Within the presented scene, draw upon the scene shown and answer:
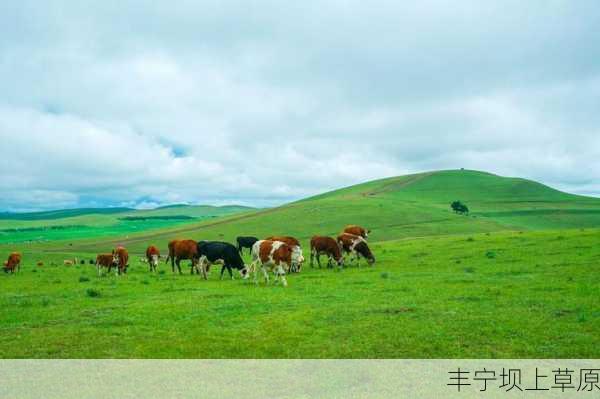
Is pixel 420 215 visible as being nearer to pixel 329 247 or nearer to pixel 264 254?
pixel 329 247

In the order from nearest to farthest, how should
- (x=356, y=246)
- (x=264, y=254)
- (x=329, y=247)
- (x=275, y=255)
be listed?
(x=275, y=255), (x=264, y=254), (x=329, y=247), (x=356, y=246)

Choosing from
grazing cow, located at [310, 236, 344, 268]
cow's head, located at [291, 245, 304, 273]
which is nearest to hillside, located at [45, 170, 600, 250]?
grazing cow, located at [310, 236, 344, 268]

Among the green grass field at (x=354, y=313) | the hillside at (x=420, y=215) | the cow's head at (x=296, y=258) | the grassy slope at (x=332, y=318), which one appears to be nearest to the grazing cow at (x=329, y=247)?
the green grass field at (x=354, y=313)

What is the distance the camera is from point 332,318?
43.6 feet

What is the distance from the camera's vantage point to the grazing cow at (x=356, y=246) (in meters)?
30.3

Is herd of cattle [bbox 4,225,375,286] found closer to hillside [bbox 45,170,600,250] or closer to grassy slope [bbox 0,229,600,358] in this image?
grassy slope [bbox 0,229,600,358]

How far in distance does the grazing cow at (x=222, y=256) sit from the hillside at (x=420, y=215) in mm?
53930

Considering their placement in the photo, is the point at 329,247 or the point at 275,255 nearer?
the point at 275,255

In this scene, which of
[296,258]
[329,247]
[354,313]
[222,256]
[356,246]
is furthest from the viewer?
[356,246]

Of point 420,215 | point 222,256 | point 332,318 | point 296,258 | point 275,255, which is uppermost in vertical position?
point 420,215

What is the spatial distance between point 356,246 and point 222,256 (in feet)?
29.5

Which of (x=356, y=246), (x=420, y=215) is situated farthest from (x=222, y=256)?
(x=420, y=215)

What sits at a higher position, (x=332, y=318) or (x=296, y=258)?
(x=296, y=258)

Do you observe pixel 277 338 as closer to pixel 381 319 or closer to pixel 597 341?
pixel 381 319
